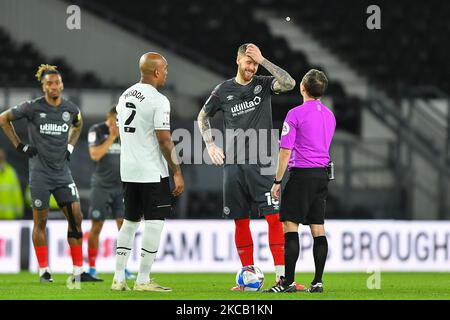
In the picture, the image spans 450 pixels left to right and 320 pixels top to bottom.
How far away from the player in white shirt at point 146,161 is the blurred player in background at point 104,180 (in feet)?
9.70

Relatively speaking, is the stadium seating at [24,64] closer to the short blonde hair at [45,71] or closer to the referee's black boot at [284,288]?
the short blonde hair at [45,71]

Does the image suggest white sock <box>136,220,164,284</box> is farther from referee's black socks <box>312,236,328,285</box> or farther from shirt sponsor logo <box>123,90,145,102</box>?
referee's black socks <box>312,236,328,285</box>

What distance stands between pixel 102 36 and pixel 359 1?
634cm

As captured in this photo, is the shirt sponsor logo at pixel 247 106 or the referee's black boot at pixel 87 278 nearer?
the shirt sponsor logo at pixel 247 106

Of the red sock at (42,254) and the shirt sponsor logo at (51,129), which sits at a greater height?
the shirt sponsor logo at (51,129)

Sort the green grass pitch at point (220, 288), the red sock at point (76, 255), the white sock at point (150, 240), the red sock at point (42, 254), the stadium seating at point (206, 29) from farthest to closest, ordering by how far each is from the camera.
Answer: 1. the stadium seating at point (206, 29)
2. the red sock at point (42, 254)
3. the red sock at point (76, 255)
4. the white sock at point (150, 240)
5. the green grass pitch at point (220, 288)

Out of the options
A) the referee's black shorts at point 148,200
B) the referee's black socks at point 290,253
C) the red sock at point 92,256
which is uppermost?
the referee's black shorts at point 148,200

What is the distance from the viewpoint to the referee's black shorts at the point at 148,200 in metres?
8.52

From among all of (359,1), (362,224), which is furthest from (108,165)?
(359,1)

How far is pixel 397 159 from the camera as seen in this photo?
54.4 feet

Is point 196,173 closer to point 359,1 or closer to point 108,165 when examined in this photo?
point 108,165

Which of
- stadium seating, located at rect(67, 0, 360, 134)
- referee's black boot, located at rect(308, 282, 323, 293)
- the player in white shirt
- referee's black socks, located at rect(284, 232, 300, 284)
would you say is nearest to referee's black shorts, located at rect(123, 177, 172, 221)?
the player in white shirt

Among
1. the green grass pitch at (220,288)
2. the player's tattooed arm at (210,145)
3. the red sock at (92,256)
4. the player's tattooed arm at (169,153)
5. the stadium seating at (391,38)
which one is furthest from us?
the stadium seating at (391,38)

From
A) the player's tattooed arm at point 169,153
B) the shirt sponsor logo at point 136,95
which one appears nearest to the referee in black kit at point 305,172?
the player's tattooed arm at point 169,153
